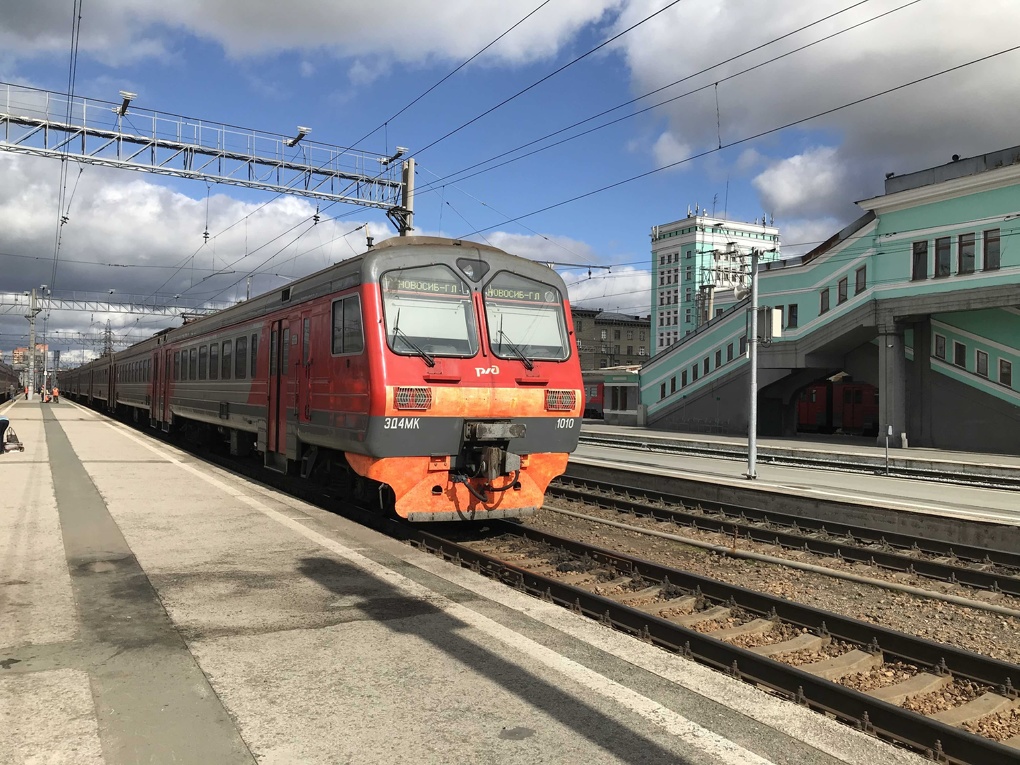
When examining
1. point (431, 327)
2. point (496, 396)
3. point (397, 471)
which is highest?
point (431, 327)

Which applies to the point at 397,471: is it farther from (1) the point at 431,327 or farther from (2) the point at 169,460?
(2) the point at 169,460

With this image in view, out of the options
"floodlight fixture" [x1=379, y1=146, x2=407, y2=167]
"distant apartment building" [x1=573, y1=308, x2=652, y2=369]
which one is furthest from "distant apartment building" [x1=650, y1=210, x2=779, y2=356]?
"floodlight fixture" [x1=379, y1=146, x2=407, y2=167]

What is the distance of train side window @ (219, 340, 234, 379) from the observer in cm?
1461

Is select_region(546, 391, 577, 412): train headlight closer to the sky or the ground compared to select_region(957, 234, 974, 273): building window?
closer to the ground

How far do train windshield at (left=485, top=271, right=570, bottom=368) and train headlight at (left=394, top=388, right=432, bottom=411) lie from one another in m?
1.07

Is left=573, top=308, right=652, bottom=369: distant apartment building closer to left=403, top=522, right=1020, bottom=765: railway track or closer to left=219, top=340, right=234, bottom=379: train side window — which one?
left=219, top=340, right=234, bottom=379: train side window

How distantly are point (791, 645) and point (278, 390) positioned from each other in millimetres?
8353

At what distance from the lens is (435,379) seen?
848 centimetres

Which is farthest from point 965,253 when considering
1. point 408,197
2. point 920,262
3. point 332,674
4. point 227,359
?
point 332,674

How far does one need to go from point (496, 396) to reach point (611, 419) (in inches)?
1577

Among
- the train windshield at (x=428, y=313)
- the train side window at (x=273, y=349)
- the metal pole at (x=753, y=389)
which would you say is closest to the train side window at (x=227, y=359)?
the train side window at (x=273, y=349)

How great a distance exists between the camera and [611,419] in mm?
48281

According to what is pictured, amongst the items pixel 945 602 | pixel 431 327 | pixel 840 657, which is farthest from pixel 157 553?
pixel 945 602

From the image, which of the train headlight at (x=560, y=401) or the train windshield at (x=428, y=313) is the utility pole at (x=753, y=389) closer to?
the train headlight at (x=560, y=401)
